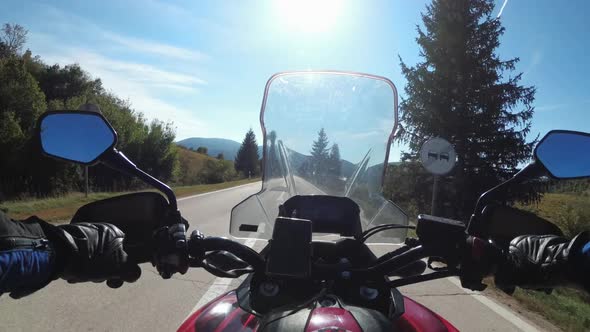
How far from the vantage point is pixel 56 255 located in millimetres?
1202

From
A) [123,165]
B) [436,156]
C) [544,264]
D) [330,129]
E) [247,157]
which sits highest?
[247,157]

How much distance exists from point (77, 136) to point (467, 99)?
19.4 m

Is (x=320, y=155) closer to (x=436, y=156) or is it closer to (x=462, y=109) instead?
Answer: (x=436, y=156)

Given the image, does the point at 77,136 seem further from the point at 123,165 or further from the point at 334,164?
the point at 334,164

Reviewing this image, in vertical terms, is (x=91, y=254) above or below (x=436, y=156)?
below

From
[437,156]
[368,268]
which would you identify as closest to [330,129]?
[368,268]

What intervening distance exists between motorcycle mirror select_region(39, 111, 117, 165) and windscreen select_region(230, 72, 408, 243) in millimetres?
1138

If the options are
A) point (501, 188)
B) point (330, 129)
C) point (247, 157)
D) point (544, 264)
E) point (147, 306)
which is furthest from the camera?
point (247, 157)

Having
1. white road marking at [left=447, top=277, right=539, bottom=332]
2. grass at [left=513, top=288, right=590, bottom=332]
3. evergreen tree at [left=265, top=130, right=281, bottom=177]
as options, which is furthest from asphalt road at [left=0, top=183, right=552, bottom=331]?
evergreen tree at [left=265, top=130, right=281, bottom=177]

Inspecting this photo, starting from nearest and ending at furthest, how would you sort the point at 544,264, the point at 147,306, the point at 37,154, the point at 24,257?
the point at 24,257
the point at 544,264
the point at 147,306
the point at 37,154

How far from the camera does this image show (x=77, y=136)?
160 cm

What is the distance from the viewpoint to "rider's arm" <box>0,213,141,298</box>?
980 millimetres

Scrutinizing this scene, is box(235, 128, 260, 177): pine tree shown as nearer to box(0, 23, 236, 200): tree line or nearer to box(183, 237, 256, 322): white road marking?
box(0, 23, 236, 200): tree line

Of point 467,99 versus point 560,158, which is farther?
point 467,99
